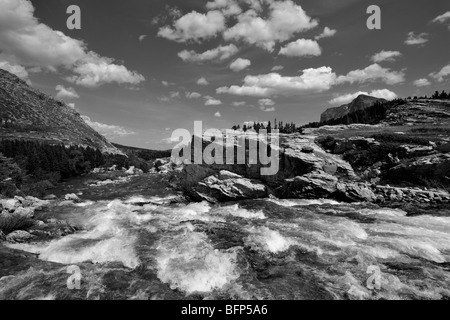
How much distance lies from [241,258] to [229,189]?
20802 mm

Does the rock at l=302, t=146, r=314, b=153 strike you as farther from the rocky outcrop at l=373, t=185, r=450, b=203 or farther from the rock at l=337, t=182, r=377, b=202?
the rocky outcrop at l=373, t=185, r=450, b=203

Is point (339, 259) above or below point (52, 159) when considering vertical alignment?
below

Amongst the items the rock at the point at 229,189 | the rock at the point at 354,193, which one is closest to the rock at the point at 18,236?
the rock at the point at 229,189

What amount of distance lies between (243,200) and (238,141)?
12.2m

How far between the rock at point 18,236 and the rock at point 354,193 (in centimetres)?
3547

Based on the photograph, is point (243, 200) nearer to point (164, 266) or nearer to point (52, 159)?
point (164, 266)

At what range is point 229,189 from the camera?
125 ft

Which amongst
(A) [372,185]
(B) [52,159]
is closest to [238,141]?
(A) [372,185]

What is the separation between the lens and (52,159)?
289ft

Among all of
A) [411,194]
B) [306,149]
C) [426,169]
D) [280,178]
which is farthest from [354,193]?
[306,149]

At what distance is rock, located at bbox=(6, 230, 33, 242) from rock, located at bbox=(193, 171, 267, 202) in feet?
71.1

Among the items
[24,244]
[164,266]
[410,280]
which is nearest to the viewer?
[410,280]
